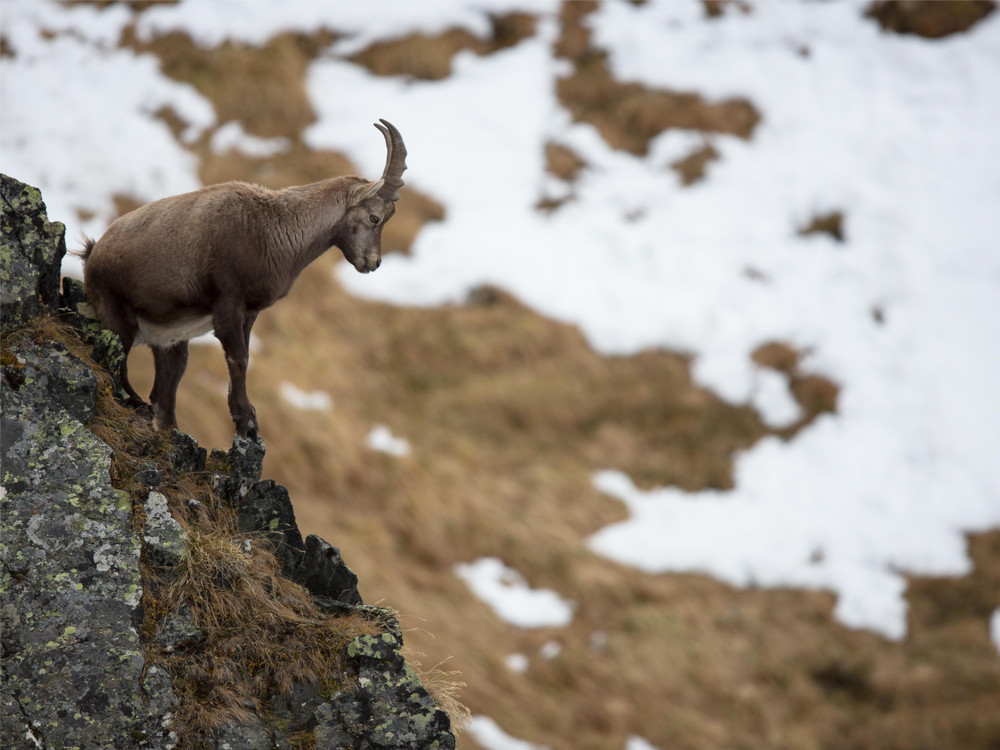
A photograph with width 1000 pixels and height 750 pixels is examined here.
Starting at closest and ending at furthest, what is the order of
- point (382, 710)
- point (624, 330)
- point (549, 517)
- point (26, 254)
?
point (382, 710)
point (26, 254)
point (549, 517)
point (624, 330)

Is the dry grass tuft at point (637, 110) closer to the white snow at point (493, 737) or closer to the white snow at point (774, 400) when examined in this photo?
the white snow at point (774, 400)

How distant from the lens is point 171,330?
8766mm

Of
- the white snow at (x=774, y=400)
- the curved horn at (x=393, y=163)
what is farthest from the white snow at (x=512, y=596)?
the curved horn at (x=393, y=163)

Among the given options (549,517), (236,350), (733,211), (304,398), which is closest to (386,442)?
(304,398)

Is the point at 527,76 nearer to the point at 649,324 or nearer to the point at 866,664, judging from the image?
the point at 649,324

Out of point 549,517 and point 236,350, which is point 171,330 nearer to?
point 236,350

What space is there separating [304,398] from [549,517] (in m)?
7.56

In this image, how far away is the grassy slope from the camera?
20.4 meters

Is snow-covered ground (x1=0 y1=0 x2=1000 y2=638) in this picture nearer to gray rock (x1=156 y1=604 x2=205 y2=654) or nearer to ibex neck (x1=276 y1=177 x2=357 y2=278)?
ibex neck (x1=276 y1=177 x2=357 y2=278)

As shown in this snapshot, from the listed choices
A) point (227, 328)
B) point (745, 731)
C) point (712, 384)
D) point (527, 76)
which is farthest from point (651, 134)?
point (227, 328)

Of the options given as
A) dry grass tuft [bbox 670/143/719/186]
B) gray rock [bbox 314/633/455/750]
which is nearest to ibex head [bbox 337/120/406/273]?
gray rock [bbox 314/633/455/750]

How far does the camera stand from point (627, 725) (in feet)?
65.7

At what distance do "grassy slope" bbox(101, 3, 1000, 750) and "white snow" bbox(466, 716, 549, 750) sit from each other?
0.32m

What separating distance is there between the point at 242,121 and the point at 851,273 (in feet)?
76.5
